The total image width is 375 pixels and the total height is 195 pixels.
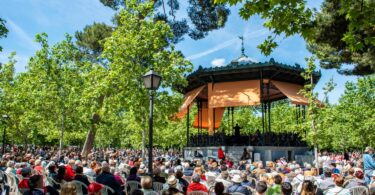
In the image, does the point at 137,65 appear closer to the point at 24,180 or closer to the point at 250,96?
the point at 250,96

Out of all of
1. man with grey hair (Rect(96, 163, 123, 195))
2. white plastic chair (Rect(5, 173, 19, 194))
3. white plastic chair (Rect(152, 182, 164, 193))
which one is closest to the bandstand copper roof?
white plastic chair (Rect(5, 173, 19, 194))

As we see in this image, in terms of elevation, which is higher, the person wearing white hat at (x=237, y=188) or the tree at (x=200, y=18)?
the tree at (x=200, y=18)

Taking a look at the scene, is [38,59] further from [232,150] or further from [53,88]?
[232,150]

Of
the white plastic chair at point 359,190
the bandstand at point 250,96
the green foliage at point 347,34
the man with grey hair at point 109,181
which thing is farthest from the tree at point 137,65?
the white plastic chair at point 359,190

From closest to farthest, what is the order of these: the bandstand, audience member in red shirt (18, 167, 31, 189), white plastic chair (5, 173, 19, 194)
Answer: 1. audience member in red shirt (18, 167, 31, 189)
2. white plastic chair (5, 173, 19, 194)
3. the bandstand

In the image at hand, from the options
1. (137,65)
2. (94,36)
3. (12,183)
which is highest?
(94,36)

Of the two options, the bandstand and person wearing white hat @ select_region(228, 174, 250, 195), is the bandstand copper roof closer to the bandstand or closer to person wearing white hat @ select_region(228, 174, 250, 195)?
the bandstand

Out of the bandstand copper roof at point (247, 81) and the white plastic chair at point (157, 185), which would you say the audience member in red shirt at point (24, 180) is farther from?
the bandstand copper roof at point (247, 81)

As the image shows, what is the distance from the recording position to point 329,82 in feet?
45.3

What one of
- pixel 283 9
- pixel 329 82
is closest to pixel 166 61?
pixel 329 82

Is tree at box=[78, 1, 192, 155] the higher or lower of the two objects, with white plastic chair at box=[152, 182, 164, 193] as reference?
higher

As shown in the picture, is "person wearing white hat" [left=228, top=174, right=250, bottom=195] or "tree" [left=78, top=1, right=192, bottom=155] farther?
"tree" [left=78, top=1, right=192, bottom=155]

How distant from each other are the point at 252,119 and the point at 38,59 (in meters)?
36.8

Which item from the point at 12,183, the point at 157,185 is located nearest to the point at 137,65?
the point at 12,183
